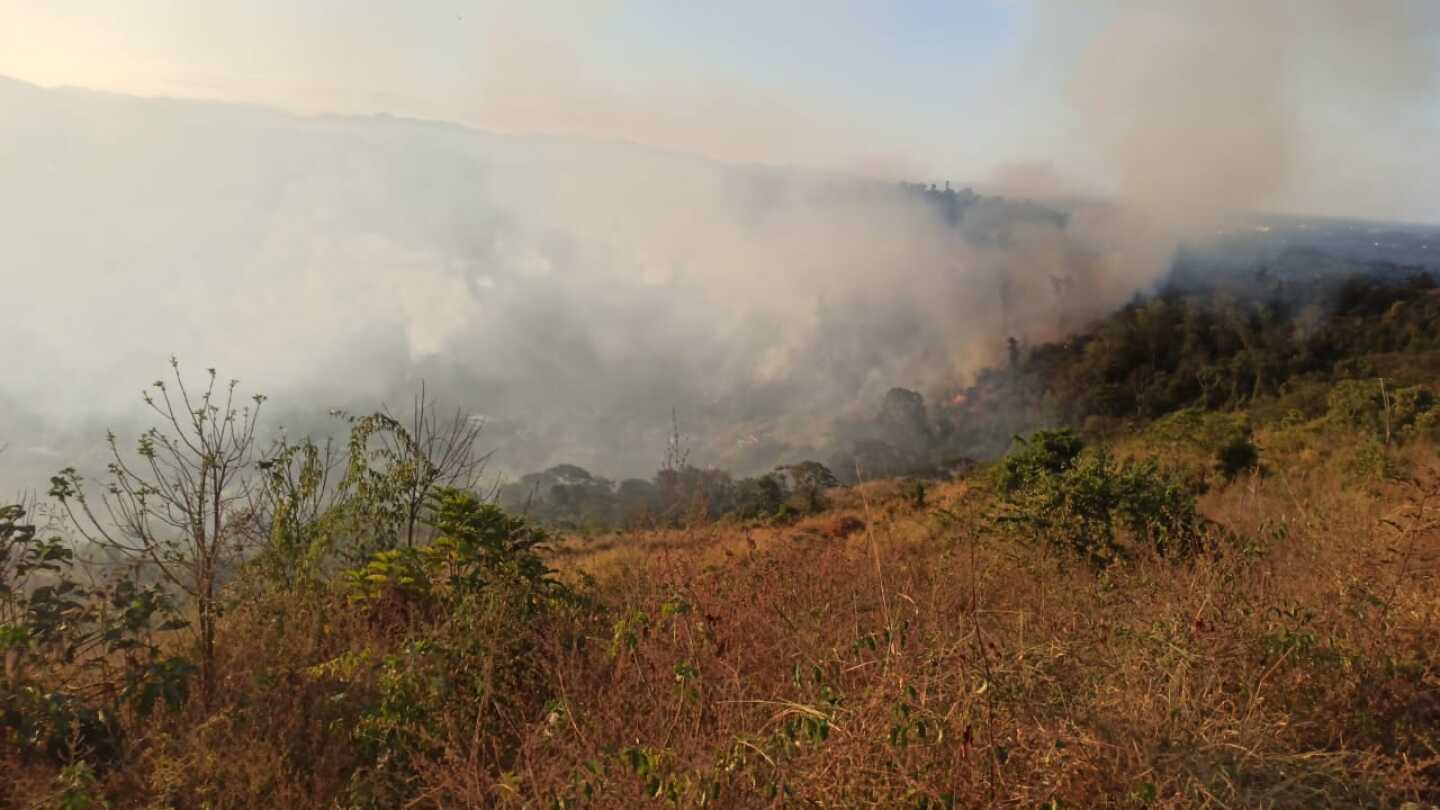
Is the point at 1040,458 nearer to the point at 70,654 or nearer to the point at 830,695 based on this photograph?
the point at 830,695

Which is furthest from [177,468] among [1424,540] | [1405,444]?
[1405,444]

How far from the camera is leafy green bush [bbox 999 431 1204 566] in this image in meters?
6.87

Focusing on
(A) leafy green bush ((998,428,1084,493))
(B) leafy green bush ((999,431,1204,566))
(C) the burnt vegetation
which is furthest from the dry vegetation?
(A) leafy green bush ((998,428,1084,493))

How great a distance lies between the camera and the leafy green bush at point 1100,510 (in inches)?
270

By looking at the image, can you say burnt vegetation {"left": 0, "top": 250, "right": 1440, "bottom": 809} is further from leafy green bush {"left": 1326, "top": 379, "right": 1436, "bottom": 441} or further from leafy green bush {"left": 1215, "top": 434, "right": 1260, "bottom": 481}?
leafy green bush {"left": 1215, "top": 434, "right": 1260, "bottom": 481}

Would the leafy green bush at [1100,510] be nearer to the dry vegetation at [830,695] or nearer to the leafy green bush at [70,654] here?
the dry vegetation at [830,695]

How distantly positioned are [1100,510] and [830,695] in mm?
5607

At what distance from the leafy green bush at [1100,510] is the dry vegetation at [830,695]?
148 centimetres

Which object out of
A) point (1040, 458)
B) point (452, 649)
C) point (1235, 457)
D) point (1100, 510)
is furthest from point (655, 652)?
point (1235, 457)

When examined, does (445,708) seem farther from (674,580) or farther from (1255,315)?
(1255,315)

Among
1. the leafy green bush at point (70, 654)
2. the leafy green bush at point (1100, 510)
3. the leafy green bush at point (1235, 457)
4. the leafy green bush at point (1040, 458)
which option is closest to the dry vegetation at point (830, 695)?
the leafy green bush at point (70, 654)

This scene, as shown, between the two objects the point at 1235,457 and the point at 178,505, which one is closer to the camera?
the point at 178,505

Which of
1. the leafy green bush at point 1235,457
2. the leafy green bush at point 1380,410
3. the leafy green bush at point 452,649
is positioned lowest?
the leafy green bush at point 1235,457

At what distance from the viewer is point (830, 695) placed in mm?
2916
